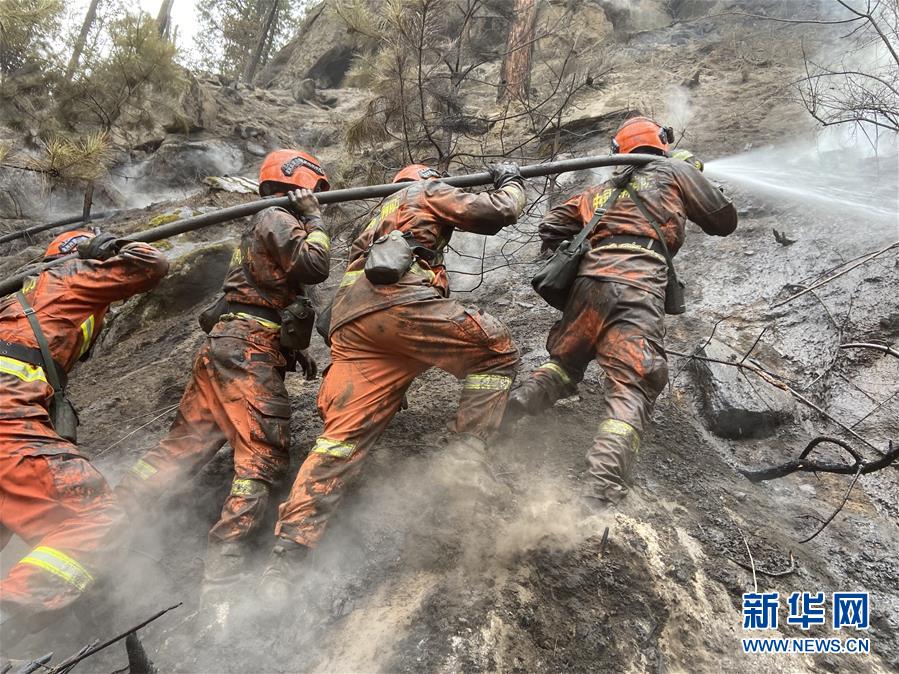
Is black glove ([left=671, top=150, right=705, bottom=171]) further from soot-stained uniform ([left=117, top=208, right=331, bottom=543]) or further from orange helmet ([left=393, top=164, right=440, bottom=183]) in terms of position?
soot-stained uniform ([left=117, top=208, right=331, bottom=543])

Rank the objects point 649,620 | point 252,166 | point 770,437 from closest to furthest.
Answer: point 649,620, point 770,437, point 252,166

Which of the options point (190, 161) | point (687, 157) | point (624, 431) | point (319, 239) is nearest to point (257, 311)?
point (319, 239)

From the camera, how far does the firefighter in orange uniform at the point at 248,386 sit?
3.01 m

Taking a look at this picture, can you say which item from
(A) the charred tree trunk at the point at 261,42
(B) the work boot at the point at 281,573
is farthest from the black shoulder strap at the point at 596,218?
(A) the charred tree trunk at the point at 261,42

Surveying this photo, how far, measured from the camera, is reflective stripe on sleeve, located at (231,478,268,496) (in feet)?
9.64

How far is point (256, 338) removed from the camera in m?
3.37

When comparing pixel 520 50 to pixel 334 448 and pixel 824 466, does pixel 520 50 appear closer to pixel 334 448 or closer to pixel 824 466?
pixel 824 466

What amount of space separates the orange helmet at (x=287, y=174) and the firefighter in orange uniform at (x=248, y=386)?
209 mm

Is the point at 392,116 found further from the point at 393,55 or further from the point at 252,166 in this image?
the point at 252,166

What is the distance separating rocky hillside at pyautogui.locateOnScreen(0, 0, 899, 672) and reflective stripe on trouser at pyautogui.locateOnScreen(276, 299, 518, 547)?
36 cm

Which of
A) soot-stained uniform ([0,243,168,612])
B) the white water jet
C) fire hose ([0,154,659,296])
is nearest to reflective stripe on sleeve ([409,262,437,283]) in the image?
fire hose ([0,154,659,296])

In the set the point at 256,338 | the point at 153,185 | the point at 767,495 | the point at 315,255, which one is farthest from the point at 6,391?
the point at 153,185

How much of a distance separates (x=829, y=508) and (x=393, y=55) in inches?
205

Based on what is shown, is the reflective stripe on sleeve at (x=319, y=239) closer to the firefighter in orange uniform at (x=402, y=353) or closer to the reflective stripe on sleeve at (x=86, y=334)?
the firefighter in orange uniform at (x=402, y=353)
